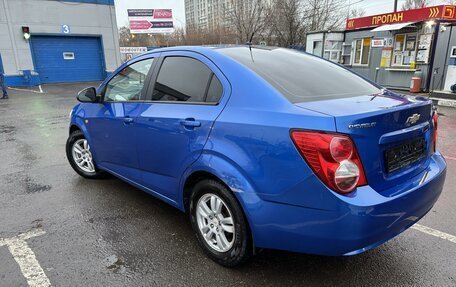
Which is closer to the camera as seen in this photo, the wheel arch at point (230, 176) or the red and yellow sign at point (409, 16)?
the wheel arch at point (230, 176)

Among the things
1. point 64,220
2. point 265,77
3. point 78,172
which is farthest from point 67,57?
point 265,77

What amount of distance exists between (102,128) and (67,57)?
1856 cm

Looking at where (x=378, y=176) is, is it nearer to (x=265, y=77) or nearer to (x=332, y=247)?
(x=332, y=247)

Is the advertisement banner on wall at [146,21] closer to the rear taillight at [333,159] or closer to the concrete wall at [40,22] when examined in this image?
the concrete wall at [40,22]

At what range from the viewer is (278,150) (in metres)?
2.13

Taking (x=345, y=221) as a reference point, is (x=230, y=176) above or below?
above

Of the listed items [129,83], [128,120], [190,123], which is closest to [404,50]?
[129,83]

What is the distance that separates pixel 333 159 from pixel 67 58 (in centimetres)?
2116

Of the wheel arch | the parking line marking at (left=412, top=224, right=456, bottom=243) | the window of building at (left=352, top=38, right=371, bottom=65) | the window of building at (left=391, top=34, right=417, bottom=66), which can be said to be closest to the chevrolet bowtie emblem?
the wheel arch

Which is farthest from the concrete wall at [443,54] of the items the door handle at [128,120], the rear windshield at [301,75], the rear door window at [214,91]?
the door handle at [128,120]

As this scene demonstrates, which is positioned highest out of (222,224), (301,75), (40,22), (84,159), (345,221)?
(40,22)

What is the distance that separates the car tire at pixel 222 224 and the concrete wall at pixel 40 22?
19445mm

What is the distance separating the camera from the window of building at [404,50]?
15.1 metres

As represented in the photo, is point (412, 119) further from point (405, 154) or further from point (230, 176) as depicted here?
point (230, 176)
